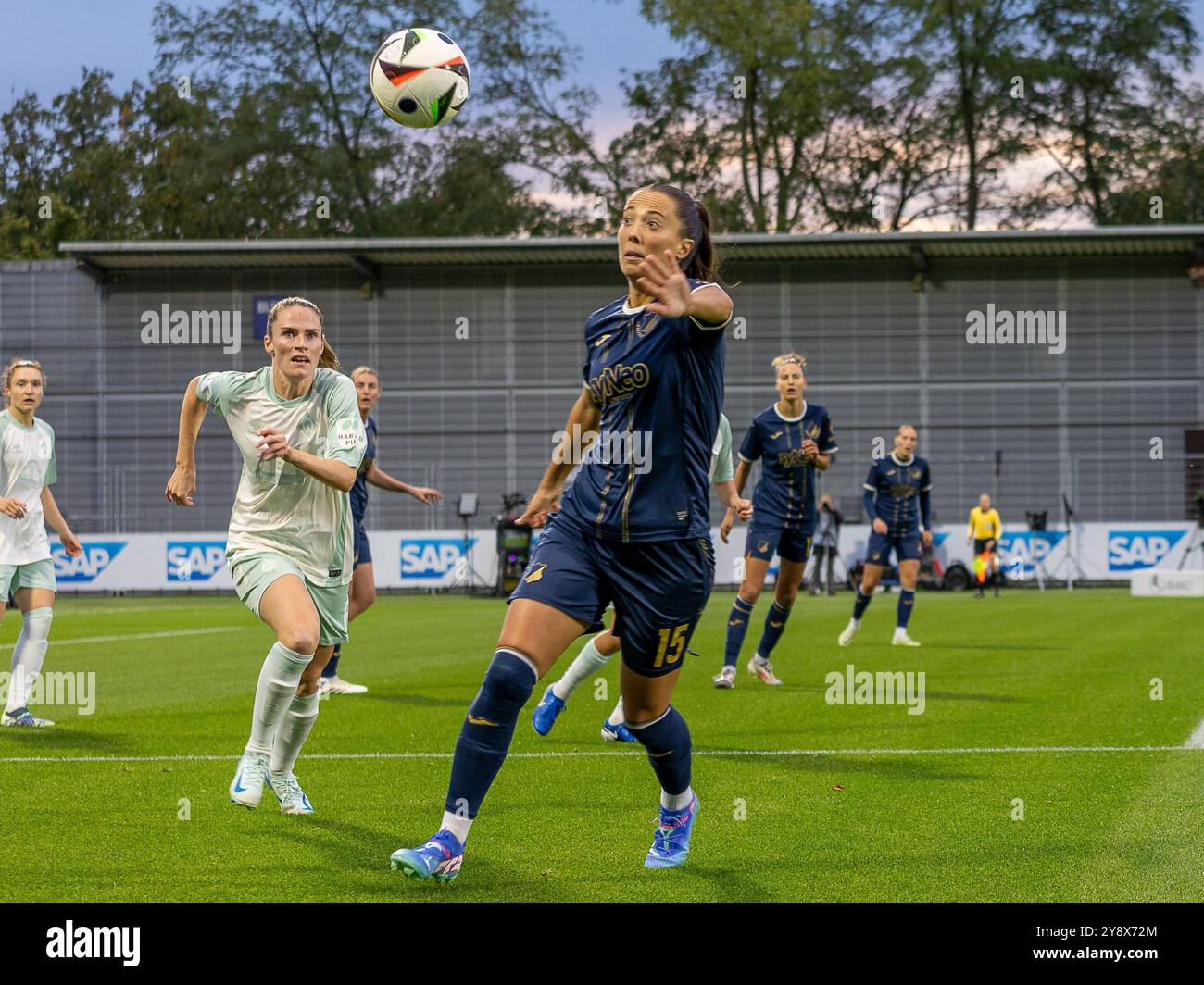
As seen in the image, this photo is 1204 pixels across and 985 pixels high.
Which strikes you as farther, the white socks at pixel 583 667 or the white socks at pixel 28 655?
the white socks at pixel 28 655

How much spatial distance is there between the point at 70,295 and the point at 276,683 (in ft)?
120

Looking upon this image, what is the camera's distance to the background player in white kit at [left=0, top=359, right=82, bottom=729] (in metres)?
9.93

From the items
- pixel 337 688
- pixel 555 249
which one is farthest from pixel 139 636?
pixel 555 249

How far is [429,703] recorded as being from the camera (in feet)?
36.3

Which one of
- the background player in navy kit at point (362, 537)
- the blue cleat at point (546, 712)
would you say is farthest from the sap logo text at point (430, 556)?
the blue cleat at point (546, 712)

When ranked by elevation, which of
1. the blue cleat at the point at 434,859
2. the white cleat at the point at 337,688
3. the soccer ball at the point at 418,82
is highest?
the soccer ball at the point at 418,82

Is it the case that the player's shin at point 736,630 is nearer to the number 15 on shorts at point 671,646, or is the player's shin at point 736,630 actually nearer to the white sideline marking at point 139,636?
the number 15 on shorts at point 671,646

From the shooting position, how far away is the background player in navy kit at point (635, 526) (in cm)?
482

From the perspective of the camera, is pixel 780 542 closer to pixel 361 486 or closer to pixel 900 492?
pixel 361 486

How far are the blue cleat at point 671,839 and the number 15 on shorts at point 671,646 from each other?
64cm

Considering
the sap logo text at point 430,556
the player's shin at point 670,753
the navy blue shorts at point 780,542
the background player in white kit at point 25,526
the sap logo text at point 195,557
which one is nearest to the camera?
the player's shin at point 670,753

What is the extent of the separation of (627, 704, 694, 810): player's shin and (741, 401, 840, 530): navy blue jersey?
6.96m

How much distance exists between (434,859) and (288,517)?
2.21 m
